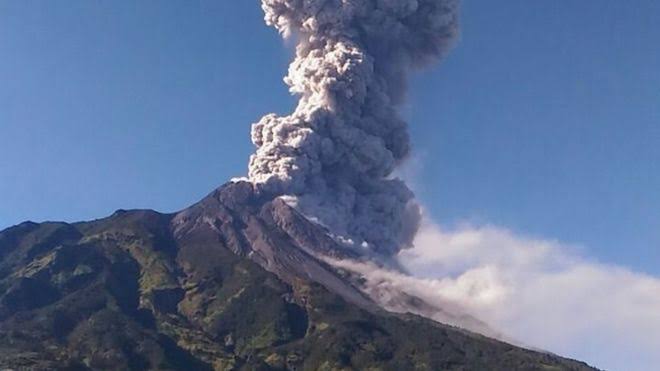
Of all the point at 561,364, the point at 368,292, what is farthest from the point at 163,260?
the point at 561,364

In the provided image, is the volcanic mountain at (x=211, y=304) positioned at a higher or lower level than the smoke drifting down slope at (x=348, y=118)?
lower

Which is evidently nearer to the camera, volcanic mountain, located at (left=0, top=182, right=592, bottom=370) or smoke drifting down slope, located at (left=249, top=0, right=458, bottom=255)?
volcanic mountain, located at (left=0, top=182, right=592, bottom=370)

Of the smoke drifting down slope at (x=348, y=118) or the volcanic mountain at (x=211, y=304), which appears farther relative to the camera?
the smoke drifting down slope at (x=348, y=118)

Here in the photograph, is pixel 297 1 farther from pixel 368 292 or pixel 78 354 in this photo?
pixel 78 354

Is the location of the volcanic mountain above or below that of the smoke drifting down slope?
below

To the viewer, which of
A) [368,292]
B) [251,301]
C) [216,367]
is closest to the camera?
[216,367]
